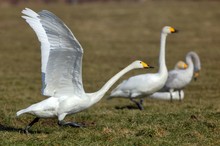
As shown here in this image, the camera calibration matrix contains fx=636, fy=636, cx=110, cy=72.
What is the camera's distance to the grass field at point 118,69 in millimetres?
8289

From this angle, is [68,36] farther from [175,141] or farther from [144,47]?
[144,47]

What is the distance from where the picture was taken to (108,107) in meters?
12.4

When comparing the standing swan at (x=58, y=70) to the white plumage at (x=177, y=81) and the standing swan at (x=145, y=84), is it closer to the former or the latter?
the standing swan at (x=145, y=84)

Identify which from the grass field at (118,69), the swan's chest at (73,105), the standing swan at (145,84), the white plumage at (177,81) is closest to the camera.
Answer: the grass field at (118,69)

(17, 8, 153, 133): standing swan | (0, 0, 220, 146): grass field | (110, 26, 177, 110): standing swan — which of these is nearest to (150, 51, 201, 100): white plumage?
(0, 0, 220, 146): grass field

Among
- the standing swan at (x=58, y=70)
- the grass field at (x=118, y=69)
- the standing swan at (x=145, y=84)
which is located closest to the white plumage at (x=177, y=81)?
the grass field at (x=118, y=69)

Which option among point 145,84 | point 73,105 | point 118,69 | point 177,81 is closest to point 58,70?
point 73,105

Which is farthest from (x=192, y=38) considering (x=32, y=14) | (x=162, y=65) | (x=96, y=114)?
(x=32, y=14)

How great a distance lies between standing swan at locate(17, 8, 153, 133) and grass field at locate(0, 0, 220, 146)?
33 cm

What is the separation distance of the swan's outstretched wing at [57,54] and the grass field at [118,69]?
2.04 feet

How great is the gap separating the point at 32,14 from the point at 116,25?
2698cm

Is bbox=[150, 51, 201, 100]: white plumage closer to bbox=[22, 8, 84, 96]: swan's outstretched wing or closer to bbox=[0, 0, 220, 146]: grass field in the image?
bbox=[0, 0, 220, 146]: grass field

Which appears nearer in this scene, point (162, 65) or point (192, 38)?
point (162, 65)

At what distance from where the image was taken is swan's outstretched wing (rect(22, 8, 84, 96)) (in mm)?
8289
